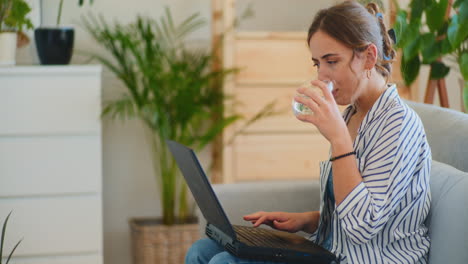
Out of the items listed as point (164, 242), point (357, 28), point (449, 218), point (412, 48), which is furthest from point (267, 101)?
point (449, 218)

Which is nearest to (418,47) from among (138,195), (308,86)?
(308,86)

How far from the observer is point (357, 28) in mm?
1623

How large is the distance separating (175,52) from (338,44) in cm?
212

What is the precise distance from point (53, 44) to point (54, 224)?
0.83 meters

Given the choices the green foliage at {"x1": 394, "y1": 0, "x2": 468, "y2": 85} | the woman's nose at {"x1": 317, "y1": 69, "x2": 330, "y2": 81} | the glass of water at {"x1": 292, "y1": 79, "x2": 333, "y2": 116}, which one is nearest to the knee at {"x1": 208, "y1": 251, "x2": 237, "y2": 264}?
the glass of water at {"x1": 292, "y1": 79, "x2": 333, "y2": 116}

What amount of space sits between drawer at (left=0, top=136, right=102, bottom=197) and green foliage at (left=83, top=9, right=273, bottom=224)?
0.23 m

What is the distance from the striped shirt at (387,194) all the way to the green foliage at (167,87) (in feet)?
5.86

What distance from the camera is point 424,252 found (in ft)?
5.28

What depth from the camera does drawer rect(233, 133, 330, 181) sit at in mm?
3508

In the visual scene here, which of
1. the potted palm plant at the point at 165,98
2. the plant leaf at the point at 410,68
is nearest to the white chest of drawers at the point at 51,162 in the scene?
the potted palm plant at the point at 165,98

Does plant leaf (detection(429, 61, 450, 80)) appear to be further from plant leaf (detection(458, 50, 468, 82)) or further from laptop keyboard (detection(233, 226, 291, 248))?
laptop keyboard (detection(233, 226, 291, 248))

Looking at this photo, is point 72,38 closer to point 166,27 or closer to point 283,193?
point 166,27

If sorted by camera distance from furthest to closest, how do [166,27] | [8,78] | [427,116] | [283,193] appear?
[166,27] < [8,78] < [283,193] < [427,116]

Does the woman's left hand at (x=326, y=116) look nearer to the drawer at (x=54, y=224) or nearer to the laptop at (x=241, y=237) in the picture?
the laptop at (x=241, y=237)
